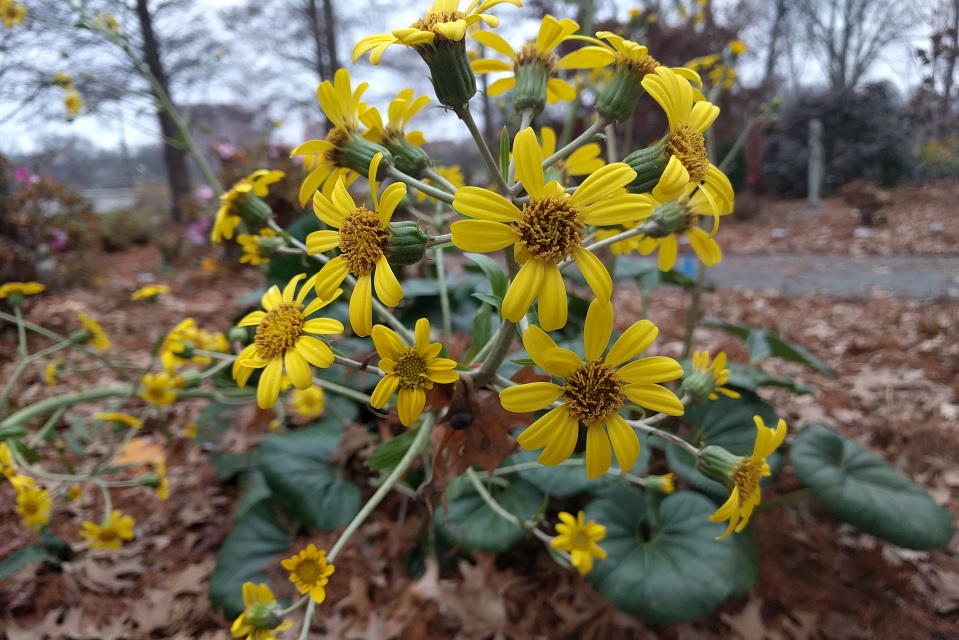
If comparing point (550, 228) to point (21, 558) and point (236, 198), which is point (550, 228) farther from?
point (21, 558)

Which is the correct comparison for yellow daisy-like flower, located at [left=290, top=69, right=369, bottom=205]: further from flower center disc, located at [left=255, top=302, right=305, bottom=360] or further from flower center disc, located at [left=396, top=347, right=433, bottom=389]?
flower center disc, located at [left=396, top=347, right=433, bottom=389]

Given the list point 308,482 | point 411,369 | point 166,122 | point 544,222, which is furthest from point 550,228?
point 166,122

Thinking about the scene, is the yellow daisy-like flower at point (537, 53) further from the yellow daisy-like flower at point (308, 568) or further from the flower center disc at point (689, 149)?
the yellow daisy-like flower at point (308, 568)

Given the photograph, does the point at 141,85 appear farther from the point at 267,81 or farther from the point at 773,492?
the point at 773,492

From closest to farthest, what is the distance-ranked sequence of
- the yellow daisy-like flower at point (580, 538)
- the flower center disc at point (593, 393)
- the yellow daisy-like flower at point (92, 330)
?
the flower center disc at point (593, 393) < the yellow daisy-like flower at point (580, 538) < the yellow daisy-like flower at point (92, 330)

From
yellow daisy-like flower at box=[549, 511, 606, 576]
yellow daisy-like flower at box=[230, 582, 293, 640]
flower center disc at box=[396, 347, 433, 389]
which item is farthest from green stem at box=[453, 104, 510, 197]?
yellow daisy-like flower at box=[230, 582, 293, 640]

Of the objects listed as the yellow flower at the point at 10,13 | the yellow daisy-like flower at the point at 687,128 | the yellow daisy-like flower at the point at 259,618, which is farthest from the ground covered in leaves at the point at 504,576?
the yellow flower at the point at 10,13
